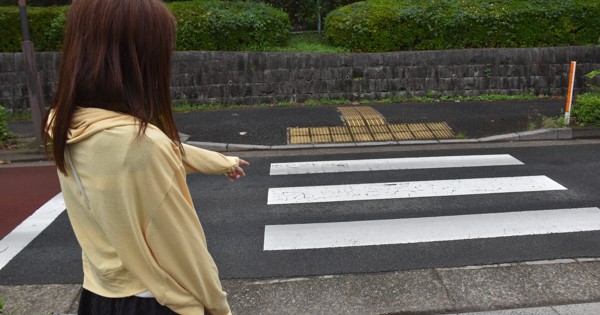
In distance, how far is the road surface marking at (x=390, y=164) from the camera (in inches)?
294

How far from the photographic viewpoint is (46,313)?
3.78 meters

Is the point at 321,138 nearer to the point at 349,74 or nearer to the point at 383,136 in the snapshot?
the point at 383,136

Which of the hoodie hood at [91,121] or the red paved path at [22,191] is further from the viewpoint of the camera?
the red paved path at [22,191]

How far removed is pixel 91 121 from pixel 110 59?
0.16 meters

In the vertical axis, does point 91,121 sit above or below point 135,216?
above

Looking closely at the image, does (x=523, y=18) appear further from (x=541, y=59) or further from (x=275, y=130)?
(x=275, y=130)

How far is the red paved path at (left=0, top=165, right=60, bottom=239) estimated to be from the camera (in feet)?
19.3

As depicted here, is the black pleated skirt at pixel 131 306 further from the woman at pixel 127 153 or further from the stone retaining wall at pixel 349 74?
the stone retaining wall at pixel 349 74

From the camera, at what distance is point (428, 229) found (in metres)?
5.22

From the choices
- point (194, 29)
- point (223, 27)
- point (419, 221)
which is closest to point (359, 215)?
point (419, 221)

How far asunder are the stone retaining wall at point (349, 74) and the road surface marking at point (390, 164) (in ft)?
14.0

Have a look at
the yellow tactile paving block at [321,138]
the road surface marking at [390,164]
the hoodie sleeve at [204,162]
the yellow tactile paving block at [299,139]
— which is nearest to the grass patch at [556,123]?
the road surface marking at [390,164]

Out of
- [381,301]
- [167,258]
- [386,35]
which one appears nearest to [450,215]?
[381,301]

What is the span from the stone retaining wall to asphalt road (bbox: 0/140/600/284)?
140 inches
